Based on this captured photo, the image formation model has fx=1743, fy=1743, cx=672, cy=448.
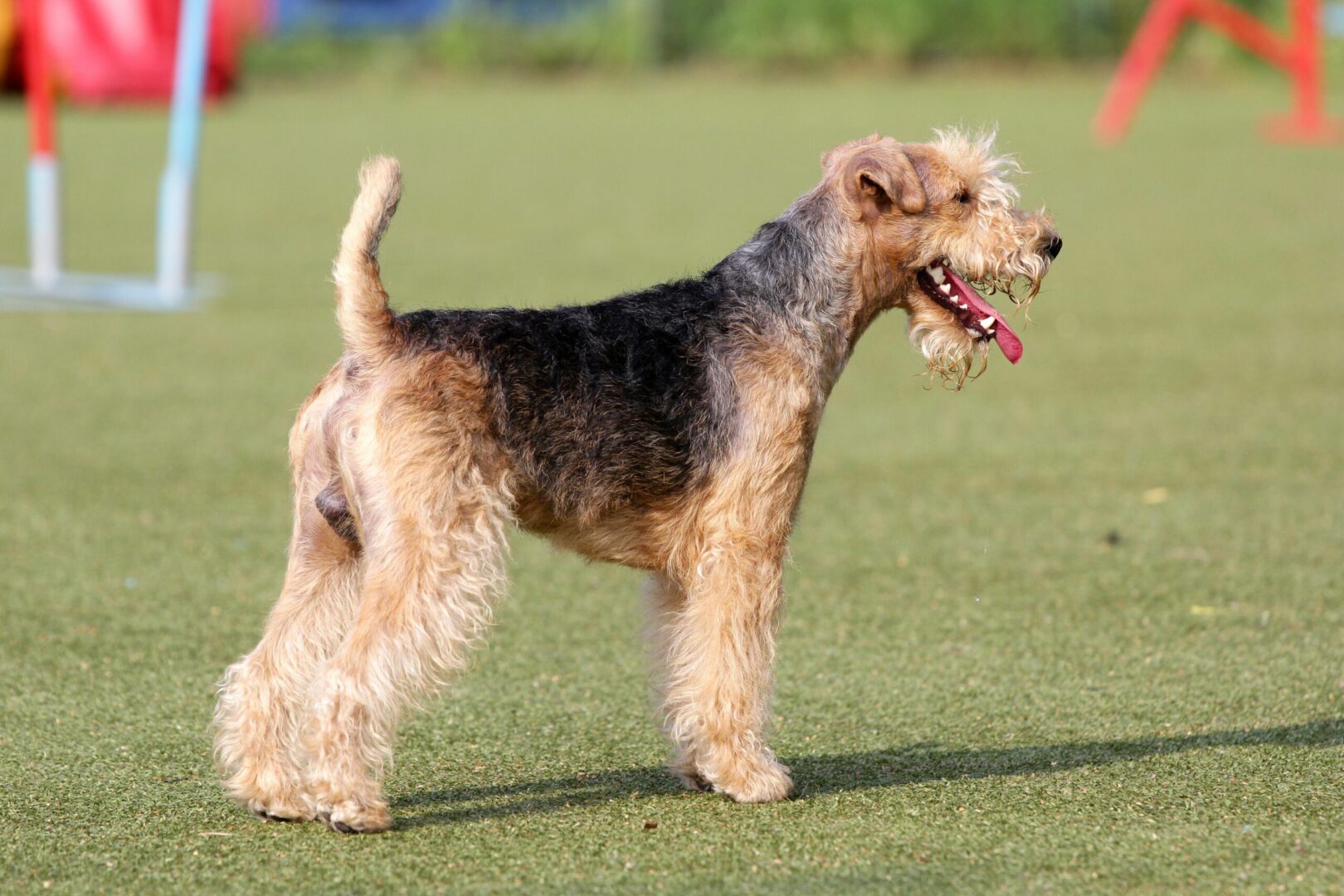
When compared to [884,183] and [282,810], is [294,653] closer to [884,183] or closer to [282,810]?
[282,810]

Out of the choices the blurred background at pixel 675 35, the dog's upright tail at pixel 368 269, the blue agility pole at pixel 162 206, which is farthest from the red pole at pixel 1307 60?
the dog's upright tail at pixel 368 269

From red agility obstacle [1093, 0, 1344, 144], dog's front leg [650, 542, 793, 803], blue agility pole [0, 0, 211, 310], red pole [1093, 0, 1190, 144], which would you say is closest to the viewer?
dog's front leg [650, 542, 793, 803]

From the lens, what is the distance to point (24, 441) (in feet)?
27.5

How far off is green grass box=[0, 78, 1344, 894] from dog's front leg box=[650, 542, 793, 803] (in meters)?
0.10

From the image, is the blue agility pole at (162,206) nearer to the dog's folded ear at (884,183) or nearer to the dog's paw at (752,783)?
the dog's folded ear at (884,183)

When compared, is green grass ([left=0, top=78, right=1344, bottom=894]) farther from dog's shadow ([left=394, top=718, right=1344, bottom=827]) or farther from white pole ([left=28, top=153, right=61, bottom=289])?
white pole ([left=28, top=153, right=61, bottom=289])

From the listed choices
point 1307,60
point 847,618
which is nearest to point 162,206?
point 847,618

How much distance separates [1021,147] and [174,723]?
1767 centimetres

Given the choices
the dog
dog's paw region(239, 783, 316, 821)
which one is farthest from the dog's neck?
dog's paw region(239, 783, 316, 821)

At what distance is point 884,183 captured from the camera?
14.2ft

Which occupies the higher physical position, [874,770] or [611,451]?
[611,451]

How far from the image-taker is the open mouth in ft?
14.6

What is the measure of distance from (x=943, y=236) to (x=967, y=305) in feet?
0.65

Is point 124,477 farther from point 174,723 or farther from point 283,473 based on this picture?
point 174,723
